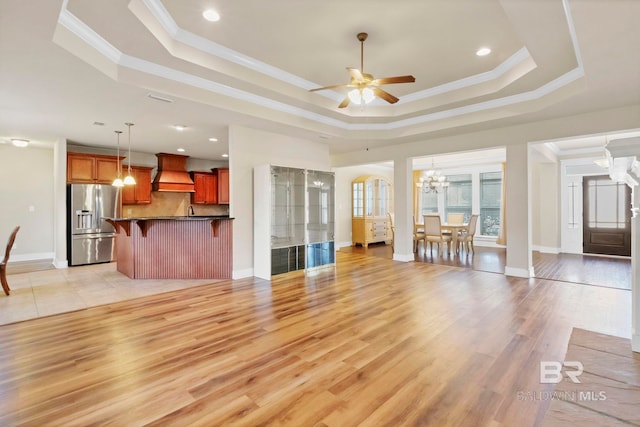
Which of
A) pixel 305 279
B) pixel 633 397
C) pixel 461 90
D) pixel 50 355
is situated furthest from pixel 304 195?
pixel 633 397

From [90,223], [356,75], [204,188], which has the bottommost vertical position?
[90,223]

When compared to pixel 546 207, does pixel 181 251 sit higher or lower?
lower

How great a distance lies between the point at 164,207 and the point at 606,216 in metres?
11.4

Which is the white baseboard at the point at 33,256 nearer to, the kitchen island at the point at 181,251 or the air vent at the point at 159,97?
the kitchen island at the point at 181,251

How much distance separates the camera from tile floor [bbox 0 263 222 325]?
360cm

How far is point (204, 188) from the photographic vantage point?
28.5 ft

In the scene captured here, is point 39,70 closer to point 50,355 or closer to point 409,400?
point 50,355

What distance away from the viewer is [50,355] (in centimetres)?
251

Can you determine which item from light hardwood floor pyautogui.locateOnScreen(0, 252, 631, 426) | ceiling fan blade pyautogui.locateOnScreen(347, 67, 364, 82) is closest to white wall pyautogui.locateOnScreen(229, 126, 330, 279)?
light hardwood floor pyautogui.locateOnScreen(0, 252, 631, 426)

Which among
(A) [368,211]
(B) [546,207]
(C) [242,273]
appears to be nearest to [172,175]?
(C) [242,273]

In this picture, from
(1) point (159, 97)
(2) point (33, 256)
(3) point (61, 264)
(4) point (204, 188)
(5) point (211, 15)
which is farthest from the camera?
(4) point (204, 188)

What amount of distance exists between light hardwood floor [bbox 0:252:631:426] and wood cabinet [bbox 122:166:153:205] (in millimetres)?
4255

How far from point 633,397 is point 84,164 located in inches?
346

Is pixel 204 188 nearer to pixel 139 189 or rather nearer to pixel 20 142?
pixel 139 189
